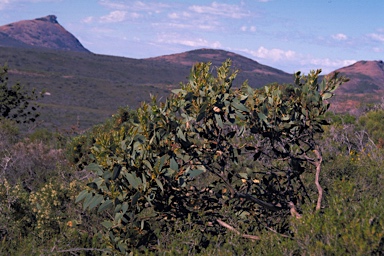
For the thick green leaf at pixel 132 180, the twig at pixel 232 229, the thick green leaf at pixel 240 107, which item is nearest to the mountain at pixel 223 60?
the twig at pixel 232 229

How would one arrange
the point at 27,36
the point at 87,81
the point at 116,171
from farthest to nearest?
1. the point at 27,36
2. the point at 87,81
3. the point at 116,171

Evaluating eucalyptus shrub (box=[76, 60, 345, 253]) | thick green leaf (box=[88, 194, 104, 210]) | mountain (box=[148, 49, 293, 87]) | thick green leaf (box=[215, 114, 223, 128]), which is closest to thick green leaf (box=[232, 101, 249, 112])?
eucalyptus shrub (box=[76, 60, 345, 253])

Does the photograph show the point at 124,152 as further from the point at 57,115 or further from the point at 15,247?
the point at 57,115

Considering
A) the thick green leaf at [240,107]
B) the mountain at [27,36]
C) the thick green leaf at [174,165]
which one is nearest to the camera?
the thick green leaf at [174,165]

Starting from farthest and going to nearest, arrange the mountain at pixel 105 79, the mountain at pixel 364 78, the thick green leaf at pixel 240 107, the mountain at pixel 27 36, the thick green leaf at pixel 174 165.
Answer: the mountain at pixel 27 36, the mountain at pixel 364 78, the mountain at pixel 105 79, the thick green leaf at pixel 240 107, the thick green leaf at pixel 174 165

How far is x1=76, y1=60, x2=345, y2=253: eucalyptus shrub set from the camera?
4551 mm

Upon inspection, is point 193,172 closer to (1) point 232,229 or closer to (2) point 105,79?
(1) point 232,229

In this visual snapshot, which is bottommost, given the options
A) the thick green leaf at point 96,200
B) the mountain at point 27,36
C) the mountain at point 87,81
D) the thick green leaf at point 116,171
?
the mountain at point 87,81

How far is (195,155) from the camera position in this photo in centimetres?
491

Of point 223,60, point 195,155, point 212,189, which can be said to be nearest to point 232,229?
point 212,189

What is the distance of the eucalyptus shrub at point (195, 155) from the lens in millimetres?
4551

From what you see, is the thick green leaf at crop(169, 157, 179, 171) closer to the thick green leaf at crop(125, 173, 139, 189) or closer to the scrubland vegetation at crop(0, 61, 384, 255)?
the scrubland vegetation at crop(0, 61, 384, 255)

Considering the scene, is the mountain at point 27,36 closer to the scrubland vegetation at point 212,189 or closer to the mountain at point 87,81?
the mountain at point 87,81

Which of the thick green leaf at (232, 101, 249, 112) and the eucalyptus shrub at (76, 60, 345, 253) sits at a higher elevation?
the thick green leaf at (232, 101, 249, 112)
